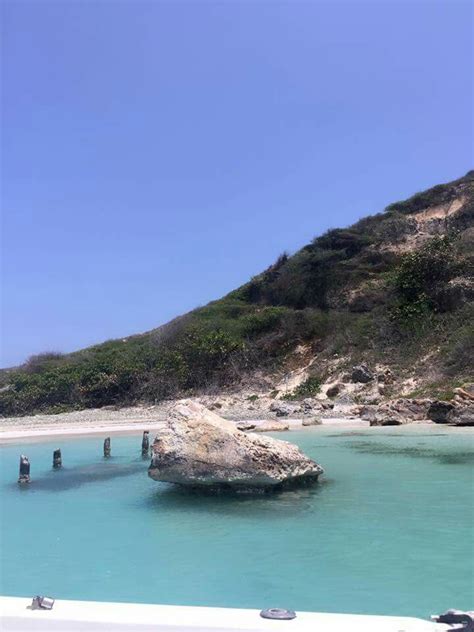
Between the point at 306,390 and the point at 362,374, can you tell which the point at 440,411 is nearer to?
the point at 362,374

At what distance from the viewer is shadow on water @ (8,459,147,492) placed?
14.6m

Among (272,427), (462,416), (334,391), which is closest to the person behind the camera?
(462,416)

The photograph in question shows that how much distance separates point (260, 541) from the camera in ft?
28.5

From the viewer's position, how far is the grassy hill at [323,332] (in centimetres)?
3556

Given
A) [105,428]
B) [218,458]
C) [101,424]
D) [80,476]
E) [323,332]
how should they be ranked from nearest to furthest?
1. [218,458]
2. [80,476]
3. [105,428]
4. [101,424]
5. [323,332]

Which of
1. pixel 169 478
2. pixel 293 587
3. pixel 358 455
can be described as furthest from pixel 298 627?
pixel 358 455

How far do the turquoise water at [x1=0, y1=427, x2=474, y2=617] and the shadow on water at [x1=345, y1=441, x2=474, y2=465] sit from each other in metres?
0.17

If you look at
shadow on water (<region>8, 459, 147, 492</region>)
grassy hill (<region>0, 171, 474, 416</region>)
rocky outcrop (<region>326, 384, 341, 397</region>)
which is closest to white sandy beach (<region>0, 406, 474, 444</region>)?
grassy hill (<region>0, 171, 474, 416</region>)

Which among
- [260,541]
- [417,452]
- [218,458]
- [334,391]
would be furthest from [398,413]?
[260,541]

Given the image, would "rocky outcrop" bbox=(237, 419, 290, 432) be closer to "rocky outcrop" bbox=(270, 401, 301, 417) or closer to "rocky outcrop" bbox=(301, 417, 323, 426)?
"rocky outcrop" bbox=(301, 417, 323, 426)

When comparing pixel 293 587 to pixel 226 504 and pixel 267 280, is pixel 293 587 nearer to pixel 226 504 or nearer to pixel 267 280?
pixel 226 504

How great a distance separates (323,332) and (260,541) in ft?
109

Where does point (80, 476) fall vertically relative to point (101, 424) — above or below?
below

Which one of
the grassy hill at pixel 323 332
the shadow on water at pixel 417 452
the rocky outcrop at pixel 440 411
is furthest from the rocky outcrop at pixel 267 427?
the grassy hill at pixel 323 332
